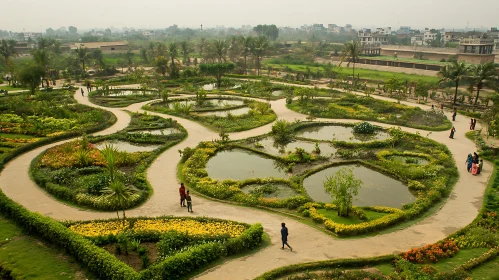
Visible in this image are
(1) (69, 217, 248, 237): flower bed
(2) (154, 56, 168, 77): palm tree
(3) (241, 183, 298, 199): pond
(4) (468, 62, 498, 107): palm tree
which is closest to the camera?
(1) (69, 217, 248, 237): flower bed

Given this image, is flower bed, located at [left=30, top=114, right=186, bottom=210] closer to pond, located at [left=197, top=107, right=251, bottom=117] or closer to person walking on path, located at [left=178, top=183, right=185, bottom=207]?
person walking on path, located at [left=178, top=183, right=185, bottom=207]

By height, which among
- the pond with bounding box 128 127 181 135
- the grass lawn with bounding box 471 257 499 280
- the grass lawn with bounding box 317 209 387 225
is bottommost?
the grass lawn with bounding box 471 257 499 280

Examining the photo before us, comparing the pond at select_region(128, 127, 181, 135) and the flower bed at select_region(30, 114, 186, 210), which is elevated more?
the pond at select_region(128, 127, 181, 135)

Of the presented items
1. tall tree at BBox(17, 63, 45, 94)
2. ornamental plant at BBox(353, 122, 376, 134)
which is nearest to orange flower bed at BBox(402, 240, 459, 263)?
ornamental plant at BBox(353, 122, 376, 134)

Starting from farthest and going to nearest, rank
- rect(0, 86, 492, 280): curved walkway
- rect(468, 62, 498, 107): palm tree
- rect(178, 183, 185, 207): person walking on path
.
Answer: rect(468, 62, 498, 107): palm tree < rect(178, 183, 185, 207): person walking on path < rect(0, 86, 492, 280): curved walkway

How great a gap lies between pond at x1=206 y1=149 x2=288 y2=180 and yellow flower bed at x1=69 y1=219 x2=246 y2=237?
661 centimetres

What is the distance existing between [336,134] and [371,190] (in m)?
11.9

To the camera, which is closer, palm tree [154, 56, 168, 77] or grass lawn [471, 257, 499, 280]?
grass lawn [471, 257, 499, 280]

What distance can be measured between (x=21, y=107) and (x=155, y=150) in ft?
67.2

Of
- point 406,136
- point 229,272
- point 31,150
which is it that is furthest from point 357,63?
point 229,272

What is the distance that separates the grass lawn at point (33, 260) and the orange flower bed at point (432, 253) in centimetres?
1322

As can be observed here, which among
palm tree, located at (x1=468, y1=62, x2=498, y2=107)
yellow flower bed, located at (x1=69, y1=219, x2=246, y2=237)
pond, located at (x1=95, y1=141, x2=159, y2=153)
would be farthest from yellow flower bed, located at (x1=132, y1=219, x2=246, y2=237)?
palm tree, located at (x1=468, y1=62, x2=498, y2=107)

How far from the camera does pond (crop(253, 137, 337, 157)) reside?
29.3m

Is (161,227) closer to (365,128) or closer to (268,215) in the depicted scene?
(268,215)
